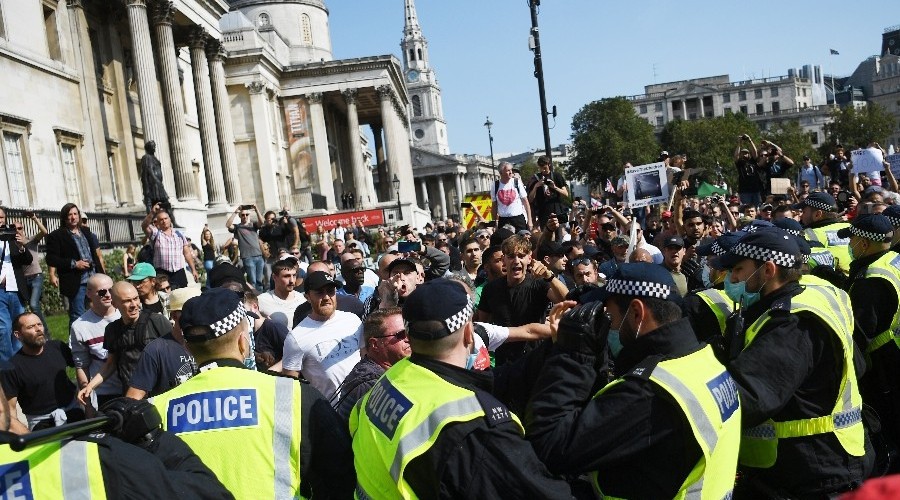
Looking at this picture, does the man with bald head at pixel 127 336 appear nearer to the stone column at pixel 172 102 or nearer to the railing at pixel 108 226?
the railing at pixel 108 226

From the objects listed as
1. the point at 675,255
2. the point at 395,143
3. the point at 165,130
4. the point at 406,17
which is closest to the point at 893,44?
the point at 406,17

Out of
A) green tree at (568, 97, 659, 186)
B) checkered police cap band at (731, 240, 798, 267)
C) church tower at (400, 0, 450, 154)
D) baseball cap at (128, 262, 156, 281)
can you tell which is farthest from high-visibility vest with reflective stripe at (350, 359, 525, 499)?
church tower at (400, 0, 450, 154)

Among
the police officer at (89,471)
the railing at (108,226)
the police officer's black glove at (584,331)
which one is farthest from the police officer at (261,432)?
the railing at (108,226)

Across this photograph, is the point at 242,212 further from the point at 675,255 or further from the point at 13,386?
the point at 675,255

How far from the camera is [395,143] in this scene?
195ft

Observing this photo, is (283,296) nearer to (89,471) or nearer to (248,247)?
(89,471)

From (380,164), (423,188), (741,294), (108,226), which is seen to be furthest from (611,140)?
(741,294)

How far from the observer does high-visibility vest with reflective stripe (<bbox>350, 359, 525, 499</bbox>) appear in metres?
2.76

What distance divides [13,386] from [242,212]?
30.1ft

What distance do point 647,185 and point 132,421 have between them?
11.2m

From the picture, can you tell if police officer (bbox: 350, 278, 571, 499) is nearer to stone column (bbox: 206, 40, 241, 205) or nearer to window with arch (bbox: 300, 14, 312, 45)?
stone column (bbox: 206, 40, 241, 205)

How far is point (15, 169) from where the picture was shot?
71.2 feet

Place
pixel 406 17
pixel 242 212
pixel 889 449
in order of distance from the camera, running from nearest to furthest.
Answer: pixel 889 449
pixel 242 212
pixel 406 17

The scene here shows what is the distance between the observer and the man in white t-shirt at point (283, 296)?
27.1ft
